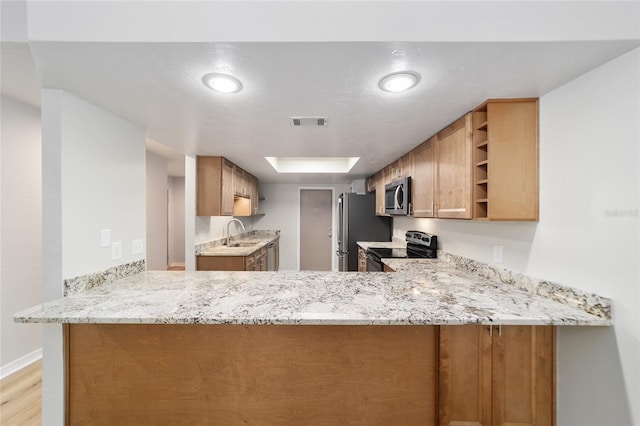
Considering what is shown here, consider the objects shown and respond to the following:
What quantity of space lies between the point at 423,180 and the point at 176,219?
20.8ft

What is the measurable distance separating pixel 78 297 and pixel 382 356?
173 centimetres

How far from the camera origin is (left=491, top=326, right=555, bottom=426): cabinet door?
1.31 meters

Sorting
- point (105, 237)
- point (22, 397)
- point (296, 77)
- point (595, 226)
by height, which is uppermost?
point (296, 77)

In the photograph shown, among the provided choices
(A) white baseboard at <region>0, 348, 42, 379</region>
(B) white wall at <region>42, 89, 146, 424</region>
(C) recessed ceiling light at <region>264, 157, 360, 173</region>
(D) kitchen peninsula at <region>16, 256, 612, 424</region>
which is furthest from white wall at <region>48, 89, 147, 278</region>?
(C) recessed ceiling light at <region>264, 157, 360, 173</region>

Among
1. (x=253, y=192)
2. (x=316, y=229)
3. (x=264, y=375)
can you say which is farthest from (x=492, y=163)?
(x=316, y=229)

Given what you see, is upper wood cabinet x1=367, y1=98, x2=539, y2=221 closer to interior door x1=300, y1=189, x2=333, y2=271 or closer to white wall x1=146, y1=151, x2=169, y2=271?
interior door x1=300, y1=189, x2=333, y2=271

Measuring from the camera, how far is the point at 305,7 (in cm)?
A: 96

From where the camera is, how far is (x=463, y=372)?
1312 mm

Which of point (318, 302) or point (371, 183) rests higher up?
point (371, 183)

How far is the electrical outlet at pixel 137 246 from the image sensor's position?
1.94 metres

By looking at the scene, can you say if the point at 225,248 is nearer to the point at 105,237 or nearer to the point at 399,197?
the point at 105,237

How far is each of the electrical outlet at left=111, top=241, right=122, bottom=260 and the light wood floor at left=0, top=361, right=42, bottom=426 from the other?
4.24 feet

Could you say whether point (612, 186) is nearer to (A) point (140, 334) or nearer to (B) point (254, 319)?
(B) point (254, 319)

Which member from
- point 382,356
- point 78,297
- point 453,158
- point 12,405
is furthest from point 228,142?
point 12,405
